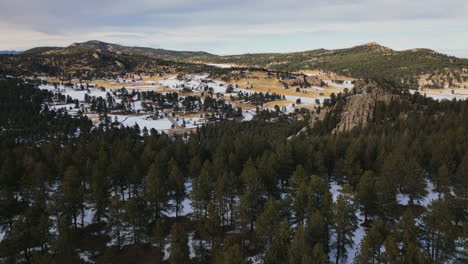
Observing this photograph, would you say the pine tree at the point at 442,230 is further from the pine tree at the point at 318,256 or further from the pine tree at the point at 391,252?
the pine tree at the point at 318,256

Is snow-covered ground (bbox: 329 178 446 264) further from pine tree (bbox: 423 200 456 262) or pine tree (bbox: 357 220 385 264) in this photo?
pine tree (bbox: 423 200 456 262)

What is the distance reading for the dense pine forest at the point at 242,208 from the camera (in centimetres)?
3350

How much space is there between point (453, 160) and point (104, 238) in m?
74.7

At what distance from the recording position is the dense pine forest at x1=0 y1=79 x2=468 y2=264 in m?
33.5

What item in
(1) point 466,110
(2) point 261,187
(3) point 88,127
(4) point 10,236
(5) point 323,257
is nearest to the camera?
(5) point 323,257

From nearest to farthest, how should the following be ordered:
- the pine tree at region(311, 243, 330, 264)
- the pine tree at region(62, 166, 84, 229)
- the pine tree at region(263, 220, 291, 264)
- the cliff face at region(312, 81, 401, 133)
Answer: the pine tree at region(311, 243, 330, 264), the pine tree at region(263, 220, 291, 264), the pine tree at region(62, 166, 84, 229), the cliff face at region(312, 81, 401, 133)

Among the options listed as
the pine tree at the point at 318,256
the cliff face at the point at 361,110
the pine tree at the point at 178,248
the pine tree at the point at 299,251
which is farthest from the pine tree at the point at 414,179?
the cliff face at the point at 361,110

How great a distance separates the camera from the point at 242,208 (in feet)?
135

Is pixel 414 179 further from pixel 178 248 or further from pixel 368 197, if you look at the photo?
pixel 178 248

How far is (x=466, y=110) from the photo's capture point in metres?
101

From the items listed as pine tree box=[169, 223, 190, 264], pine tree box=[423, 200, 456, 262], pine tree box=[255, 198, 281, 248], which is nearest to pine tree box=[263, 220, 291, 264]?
pine tree box=[255, 198, 281, 248]

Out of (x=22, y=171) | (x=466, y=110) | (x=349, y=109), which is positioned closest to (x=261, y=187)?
(x=22, y=171)

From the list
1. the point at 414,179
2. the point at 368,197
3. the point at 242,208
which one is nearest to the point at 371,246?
the point at 368,197

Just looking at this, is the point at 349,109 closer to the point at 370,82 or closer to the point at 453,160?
the point at 370,82
